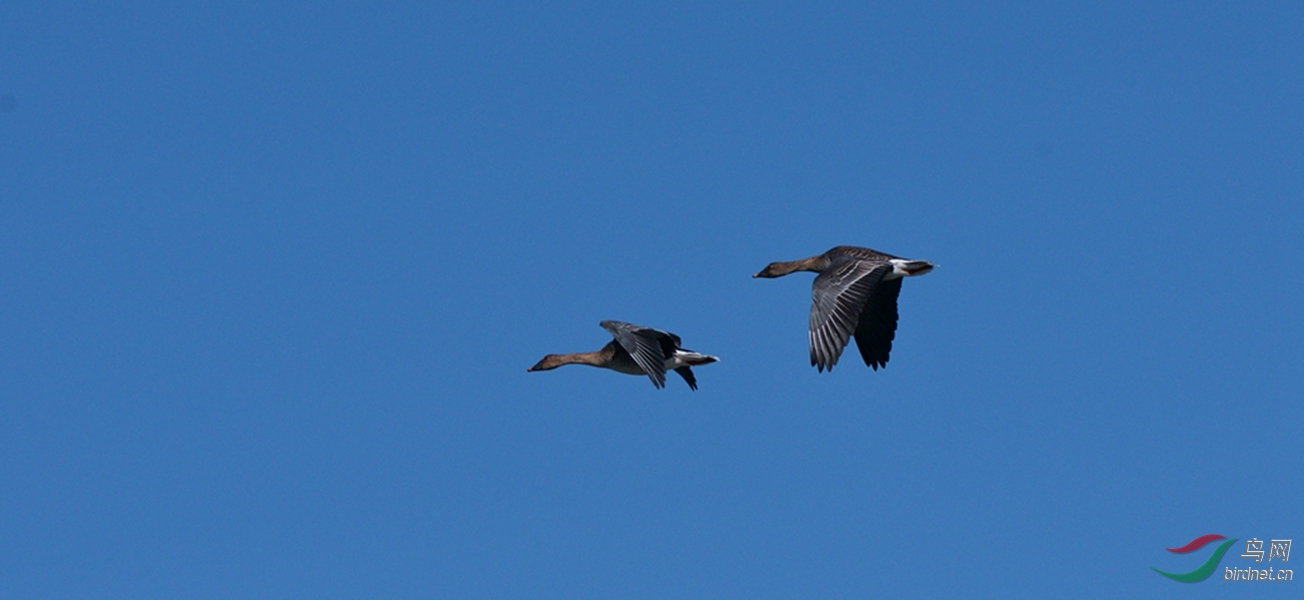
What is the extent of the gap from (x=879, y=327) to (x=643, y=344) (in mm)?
6098

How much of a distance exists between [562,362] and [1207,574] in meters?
17.3

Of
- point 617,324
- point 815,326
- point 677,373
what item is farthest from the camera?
point 677,373

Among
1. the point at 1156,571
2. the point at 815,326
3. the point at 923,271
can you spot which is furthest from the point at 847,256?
the point at 1156,571

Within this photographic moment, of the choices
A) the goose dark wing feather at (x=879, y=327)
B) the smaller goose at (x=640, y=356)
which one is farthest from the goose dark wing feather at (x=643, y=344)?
the goose dark wing feather at (x=879, y=327)

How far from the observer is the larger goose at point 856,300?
4031cm

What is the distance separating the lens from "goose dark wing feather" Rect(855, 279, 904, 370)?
150ft

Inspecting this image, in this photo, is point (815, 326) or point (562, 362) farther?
point (562, 362)

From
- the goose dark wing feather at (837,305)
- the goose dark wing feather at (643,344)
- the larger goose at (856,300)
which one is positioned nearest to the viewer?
the goose dark wing feather at (837,305)

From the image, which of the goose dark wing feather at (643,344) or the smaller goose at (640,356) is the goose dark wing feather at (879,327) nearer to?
the smaller goose at (640,356)

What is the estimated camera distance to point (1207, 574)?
51.3 meters

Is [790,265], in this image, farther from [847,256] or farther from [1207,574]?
[1207,574]

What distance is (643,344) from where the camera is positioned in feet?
141

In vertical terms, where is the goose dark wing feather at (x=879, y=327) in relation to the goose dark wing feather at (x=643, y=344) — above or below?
above

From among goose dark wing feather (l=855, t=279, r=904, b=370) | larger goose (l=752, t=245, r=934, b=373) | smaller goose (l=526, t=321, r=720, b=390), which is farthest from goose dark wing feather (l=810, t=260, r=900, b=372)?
smaller goose (l=526, t=321, r=720, b=390)
